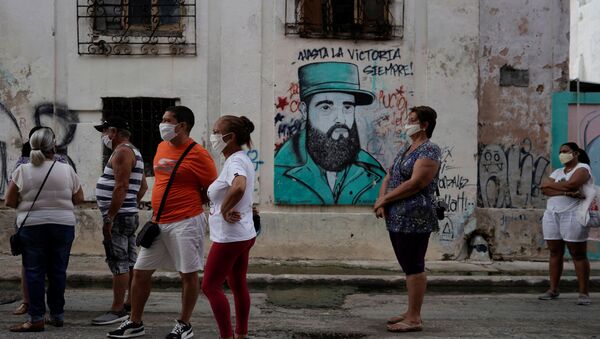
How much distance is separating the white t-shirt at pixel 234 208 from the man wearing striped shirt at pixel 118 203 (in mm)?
1224

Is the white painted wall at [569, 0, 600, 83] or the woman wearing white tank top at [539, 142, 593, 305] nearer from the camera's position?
the woman wearing white tank top at [539, 142, 593, 305]

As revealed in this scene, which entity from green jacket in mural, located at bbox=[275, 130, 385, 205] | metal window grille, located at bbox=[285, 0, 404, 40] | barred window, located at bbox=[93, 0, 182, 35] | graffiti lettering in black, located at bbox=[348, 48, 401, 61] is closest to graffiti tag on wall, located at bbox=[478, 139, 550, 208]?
green jacket in mural, located at bbox=[275, 130, 385, 205]

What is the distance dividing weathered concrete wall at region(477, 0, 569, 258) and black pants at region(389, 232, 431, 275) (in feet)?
16.9

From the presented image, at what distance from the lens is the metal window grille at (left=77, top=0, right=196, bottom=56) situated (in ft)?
34.2

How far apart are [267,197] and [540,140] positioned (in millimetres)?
4086

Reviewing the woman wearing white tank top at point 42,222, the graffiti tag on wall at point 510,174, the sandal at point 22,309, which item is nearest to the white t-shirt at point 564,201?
the graffiti tag on wall at point 510,174

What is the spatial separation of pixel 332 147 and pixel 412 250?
4615mm

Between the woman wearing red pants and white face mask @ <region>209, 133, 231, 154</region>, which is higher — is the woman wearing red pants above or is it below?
below

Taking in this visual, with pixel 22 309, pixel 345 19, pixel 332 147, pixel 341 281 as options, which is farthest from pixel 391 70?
pixel 22 309

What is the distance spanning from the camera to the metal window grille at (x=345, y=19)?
10.4 meters

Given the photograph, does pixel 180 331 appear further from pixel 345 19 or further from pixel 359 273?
pixel 345 19

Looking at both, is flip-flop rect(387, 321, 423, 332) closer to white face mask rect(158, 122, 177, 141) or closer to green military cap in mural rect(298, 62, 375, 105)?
white face mask rect(158, 122, 177, 141)

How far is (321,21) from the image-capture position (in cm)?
1053

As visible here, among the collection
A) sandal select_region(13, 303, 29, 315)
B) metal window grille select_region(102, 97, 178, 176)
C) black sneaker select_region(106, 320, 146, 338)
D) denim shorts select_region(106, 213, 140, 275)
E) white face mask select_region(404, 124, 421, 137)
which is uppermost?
metal window grille select_region(102, 97, 178, 176)
